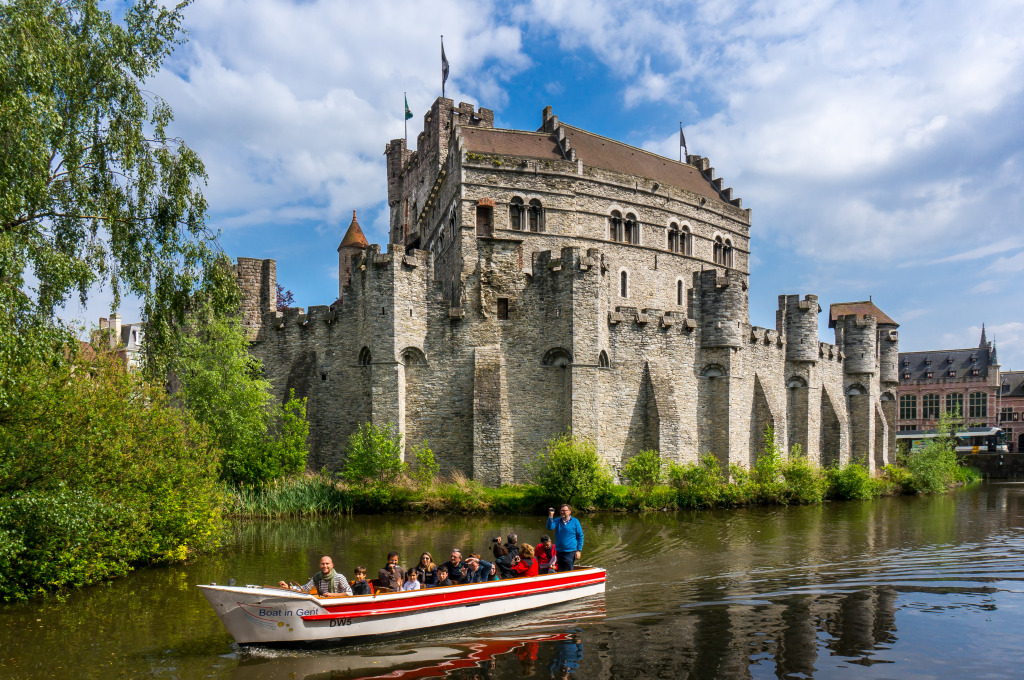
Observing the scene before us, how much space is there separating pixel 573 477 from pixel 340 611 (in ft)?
48.4

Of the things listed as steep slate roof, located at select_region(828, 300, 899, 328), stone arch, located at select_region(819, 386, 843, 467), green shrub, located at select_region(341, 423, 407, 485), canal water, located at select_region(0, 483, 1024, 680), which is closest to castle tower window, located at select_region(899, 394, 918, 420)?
steep slate roof, located at select_region(828, 300, 899, 328)

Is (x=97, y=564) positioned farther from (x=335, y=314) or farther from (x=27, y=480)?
(x=335, y=314)

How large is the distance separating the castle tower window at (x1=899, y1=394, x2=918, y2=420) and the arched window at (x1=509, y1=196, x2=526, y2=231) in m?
54.0

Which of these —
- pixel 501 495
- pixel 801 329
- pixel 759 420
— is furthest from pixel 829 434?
pixel 501 495

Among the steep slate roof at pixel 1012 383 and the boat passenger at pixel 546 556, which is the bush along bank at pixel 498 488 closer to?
the boat passenger at pixel 546 556

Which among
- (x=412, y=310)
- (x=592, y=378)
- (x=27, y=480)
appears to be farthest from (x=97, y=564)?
(x=592, y=378)

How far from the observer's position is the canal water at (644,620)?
10.2m

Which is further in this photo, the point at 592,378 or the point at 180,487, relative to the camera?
the point at 592,378

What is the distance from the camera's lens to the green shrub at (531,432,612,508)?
81.9 feet

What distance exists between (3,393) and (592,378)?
64.3 feet

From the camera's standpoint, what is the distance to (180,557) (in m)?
16.6

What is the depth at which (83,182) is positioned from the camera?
1384cm

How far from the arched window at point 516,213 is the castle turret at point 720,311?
9.28 m

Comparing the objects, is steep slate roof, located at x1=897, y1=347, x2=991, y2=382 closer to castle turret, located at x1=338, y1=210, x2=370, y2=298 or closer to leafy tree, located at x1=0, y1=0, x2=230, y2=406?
castle turret, located at x1=338, y1=210, x2=370, y2=298
